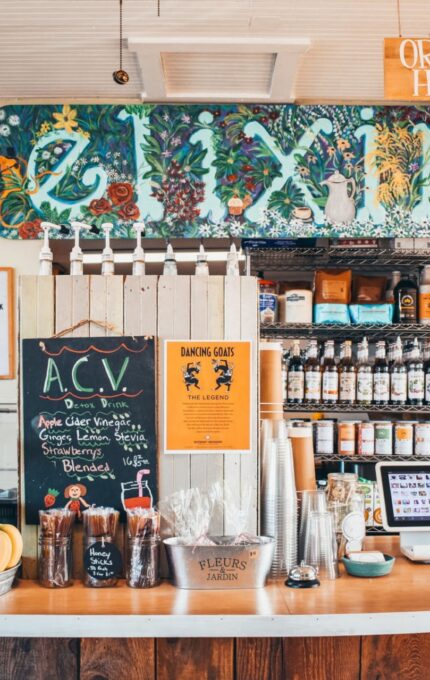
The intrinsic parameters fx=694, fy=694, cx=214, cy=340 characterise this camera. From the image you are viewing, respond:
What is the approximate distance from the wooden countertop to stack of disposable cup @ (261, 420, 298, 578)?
0.14 m

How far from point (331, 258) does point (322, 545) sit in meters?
2.62

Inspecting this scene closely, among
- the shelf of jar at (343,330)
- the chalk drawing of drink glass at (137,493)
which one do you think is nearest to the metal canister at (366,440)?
the shelf of jar at (343,330)

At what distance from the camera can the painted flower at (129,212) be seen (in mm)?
4164

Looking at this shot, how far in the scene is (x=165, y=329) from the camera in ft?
6.70

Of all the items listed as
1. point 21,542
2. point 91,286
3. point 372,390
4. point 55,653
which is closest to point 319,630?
point 55,653

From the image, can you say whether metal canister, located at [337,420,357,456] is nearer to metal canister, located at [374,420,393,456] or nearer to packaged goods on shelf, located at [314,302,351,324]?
metal canister, located at [374,420,393,456]

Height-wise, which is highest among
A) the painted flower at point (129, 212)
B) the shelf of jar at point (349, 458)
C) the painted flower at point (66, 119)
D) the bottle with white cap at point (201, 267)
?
the painted flower at point (66, 119)

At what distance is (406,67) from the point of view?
7.92 feet

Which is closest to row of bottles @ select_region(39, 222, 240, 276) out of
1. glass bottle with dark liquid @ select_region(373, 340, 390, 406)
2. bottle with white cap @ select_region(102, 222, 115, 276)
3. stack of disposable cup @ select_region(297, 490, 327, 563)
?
bottle with white cap @ select_region(102, 222, 115, 276)

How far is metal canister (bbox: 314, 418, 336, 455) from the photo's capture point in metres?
3.99

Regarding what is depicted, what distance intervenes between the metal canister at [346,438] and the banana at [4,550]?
2.53m

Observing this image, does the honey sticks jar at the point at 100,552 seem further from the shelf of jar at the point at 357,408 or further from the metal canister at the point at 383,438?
the metal canister at the point at 383,438

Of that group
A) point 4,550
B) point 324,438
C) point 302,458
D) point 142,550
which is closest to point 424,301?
point 324,438

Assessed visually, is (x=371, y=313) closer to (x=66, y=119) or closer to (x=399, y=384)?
(x=399, y=384)
